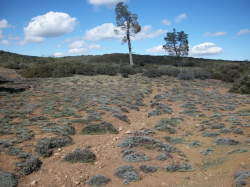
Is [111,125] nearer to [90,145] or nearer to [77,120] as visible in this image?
[77,120]

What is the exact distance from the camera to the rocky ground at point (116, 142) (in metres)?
6.56

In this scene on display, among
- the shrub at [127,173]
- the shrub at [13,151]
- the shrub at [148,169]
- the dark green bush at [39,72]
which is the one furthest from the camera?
the dark green bush at [39,72]

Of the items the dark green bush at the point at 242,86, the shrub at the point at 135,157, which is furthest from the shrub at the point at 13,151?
the dark green bush at the point at 242,86

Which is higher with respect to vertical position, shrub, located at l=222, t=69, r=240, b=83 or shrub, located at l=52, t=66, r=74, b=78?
shrub, located at l=52, t=66, r=74, b=78

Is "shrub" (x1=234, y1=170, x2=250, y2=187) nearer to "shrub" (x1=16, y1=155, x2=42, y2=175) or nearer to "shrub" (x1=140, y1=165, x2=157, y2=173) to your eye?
"shrub" (x1=140, y1=165, x2=157, y2=173)

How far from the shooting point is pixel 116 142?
380 inches

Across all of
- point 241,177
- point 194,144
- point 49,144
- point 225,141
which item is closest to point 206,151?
point 194,144

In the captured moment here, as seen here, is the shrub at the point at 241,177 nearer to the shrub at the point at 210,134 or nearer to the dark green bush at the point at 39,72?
the shrub at the point at 210,134

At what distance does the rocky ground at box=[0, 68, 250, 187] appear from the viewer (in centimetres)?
656

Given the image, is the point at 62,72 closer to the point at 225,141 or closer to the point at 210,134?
the point at 210,134

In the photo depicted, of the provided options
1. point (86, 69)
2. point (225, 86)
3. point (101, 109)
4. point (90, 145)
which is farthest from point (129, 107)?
point (225, 86)

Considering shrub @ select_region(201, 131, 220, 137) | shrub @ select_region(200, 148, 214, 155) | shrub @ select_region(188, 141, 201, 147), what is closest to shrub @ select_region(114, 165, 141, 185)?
shrub @ select_region(200, 148, 214, 155)

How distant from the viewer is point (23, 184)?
20.1ft

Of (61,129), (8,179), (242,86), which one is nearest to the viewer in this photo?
(8,179)
